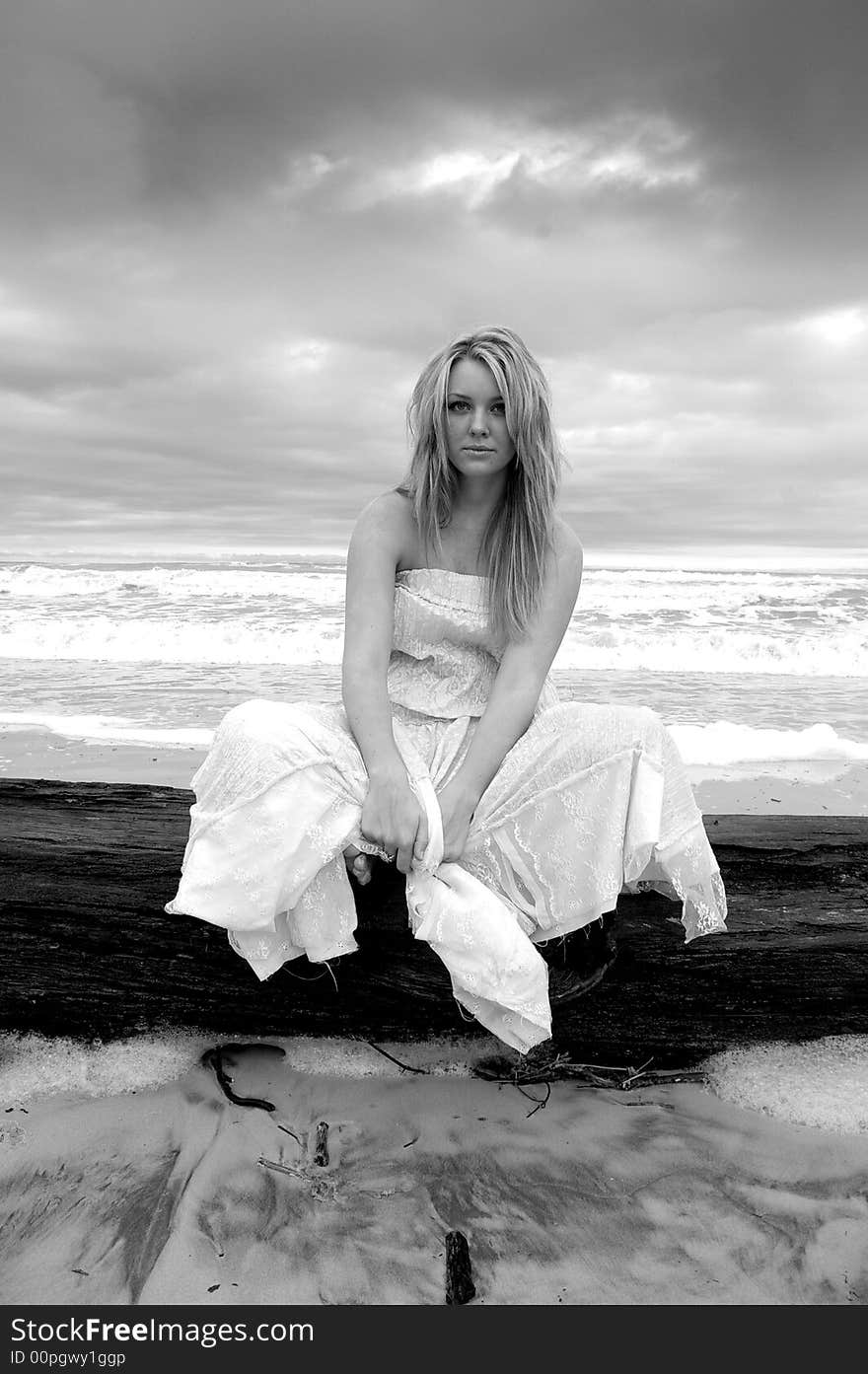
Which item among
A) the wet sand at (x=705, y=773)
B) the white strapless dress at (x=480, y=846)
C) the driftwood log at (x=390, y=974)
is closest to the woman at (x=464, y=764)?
the white strapless dress at (x=480, y=846)

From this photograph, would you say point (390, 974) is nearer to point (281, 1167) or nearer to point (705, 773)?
point (281, 1167)

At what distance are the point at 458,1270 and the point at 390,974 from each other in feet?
2.78

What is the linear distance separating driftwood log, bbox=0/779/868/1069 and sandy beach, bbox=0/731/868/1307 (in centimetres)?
11

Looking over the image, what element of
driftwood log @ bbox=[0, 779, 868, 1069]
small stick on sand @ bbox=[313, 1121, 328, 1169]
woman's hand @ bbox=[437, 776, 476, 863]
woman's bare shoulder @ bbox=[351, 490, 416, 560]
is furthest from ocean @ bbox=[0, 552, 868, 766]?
small stick on sand @ bbox=[313, 1121, 328, 1169]

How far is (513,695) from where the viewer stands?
2996 mm

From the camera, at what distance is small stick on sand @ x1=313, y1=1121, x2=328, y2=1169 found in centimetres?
275

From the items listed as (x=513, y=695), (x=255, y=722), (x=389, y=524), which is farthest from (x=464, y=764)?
(x=389, y=524)

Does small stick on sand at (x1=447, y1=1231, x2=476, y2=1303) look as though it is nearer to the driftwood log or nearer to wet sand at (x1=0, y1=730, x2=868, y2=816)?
the driftwood log

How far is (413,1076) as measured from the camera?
3.10 meters

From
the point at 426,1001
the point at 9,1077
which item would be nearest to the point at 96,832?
the point at 9,1077

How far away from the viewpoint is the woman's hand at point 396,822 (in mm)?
2613

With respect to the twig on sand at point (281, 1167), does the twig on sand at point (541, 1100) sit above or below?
above

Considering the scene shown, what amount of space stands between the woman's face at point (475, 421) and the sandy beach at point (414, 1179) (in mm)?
2019

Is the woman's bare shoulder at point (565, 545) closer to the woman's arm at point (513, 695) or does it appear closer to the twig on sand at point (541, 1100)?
the woman's arm at point (513, 695)
